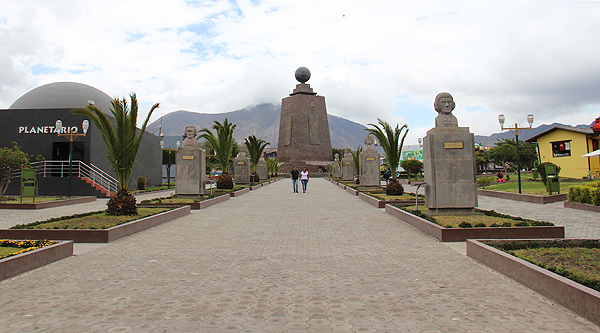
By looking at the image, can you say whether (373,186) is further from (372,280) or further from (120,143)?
(372,280)

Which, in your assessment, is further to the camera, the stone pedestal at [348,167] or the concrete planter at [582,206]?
the stone pedestal at [348,167]

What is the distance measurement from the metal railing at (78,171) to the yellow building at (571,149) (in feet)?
111

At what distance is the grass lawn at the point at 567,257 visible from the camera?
13.4ft

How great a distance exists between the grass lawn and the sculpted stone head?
4.94 metres

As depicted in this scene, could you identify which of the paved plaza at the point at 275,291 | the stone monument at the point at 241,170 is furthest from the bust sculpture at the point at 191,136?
the stone monument at the point at 241,170

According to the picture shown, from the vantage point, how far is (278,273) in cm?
519

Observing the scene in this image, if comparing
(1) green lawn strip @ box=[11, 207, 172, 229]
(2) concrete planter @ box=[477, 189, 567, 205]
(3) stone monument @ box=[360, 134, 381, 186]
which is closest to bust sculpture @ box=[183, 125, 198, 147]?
(1) green lawn strip @ box=[11, 207, 172, 229]

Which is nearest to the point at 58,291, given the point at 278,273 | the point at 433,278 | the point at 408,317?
the point at 278,273

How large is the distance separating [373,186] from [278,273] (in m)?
18.0

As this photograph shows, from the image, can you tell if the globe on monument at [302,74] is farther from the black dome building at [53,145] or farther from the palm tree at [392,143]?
the palm tree at [392,143]

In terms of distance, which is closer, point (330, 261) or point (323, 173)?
point (330, 261)

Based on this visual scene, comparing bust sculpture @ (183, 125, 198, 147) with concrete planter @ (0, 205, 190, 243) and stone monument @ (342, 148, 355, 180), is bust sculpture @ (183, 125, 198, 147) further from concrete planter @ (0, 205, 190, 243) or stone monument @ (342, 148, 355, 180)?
stone monument @ (342, 148, 355, 180)

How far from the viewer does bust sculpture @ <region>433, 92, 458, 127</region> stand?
1002 centimetres

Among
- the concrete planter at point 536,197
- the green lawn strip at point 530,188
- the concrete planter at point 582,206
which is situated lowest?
the concrete planter at point 582,206
